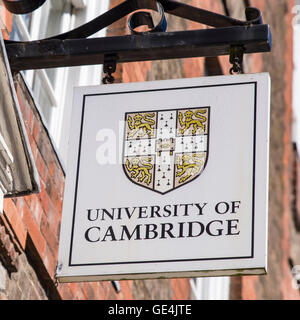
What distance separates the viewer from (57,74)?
698 centimetres

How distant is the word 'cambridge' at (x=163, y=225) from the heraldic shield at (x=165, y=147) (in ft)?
0.46

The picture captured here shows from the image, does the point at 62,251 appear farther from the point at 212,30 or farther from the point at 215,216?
the point at 212,30

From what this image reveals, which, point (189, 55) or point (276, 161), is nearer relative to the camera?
point (189, 55)

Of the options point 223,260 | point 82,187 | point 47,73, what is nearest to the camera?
point 223,260

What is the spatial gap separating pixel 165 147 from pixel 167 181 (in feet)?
0.60

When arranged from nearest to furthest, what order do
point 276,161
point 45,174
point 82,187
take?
point 82,187 < point 45,174 < point 276,161

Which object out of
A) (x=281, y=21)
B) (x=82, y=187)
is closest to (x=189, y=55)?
(x=82, y=187)

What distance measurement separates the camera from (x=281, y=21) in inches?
584

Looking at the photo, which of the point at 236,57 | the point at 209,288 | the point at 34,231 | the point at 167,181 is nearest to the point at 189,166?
the point at 167,181

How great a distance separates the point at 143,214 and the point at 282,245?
31.7 ft

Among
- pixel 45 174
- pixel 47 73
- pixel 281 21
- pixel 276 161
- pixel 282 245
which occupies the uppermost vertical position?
pixel 281 21

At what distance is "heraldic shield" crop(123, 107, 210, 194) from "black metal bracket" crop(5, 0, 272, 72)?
31 centimetres

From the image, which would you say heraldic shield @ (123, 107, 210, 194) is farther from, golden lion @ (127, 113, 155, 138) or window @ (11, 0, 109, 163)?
window @ (11, 0, 109, 163)

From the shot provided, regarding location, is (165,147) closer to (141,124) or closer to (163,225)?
(141,124)
